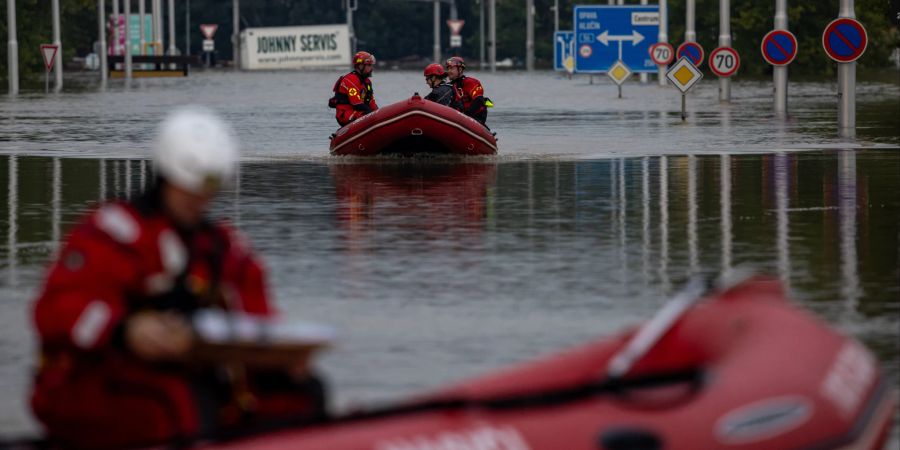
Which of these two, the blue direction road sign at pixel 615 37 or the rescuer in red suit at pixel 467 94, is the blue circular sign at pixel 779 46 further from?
the blue direction road sign at pixel 615 37

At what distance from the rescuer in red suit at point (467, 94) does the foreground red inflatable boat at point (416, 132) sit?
1.74 ft

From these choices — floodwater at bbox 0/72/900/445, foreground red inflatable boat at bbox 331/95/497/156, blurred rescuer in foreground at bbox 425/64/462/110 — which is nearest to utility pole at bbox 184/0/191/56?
floodwater at bbox 0/72/900/445

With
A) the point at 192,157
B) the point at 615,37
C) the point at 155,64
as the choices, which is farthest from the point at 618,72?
the point at 192,157

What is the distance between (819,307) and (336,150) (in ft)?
54.1

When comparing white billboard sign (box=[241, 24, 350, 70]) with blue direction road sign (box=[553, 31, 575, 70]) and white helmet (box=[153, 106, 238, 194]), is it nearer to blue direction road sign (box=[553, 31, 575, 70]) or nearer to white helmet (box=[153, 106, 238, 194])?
blue direction road sign (box=[553, 31, 575, 70])

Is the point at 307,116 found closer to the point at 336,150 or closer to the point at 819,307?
the point at 336,150

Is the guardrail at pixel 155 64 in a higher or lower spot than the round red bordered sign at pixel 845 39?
higher

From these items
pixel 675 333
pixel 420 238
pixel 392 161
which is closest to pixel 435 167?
pixel 392 161

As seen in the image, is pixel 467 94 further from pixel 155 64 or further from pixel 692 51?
pixel 155 64

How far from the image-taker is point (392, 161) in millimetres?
28109

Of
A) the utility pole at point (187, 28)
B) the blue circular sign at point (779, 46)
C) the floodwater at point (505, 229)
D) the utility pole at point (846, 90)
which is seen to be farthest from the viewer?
the utility pole at point (187, 28)

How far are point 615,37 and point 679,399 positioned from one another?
194 ft

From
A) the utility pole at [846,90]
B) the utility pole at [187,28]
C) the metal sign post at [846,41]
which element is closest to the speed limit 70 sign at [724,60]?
the utility pole at [846,90]

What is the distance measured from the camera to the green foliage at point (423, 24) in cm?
7950
